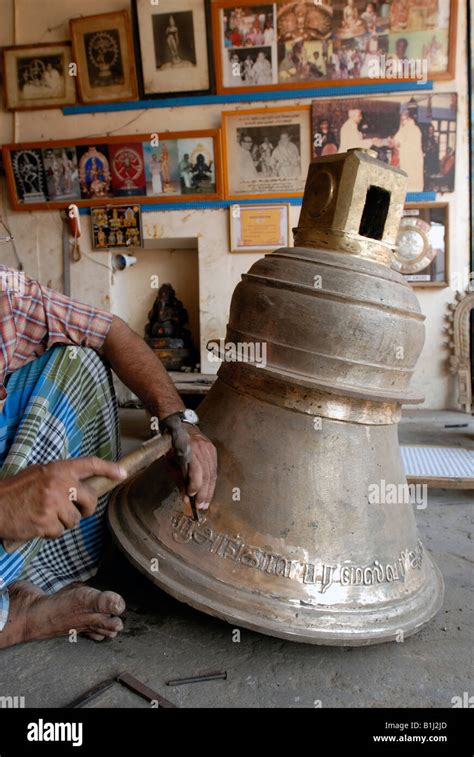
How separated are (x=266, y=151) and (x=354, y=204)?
335cm

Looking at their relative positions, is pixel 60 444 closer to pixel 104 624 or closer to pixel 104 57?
pixel 104 624

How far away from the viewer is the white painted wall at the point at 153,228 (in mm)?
4109

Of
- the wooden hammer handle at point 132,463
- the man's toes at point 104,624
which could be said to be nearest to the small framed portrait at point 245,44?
the wooden hammer handle at point 132,463

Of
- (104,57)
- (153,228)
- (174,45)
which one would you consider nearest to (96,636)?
(153,228)

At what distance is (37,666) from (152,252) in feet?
13.1

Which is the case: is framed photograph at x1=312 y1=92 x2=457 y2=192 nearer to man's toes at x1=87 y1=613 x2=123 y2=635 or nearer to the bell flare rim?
the bell flare rim

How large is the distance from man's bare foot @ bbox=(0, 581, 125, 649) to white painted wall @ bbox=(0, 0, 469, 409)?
3289mm

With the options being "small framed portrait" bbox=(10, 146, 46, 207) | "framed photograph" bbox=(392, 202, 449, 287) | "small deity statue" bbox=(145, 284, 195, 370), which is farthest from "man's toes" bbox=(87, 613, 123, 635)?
"small framed portrait" bbox=(10, 146, 46, 207)

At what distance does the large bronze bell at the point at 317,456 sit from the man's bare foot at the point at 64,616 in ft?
0.40

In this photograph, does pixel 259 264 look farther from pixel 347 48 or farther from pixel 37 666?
pixel 347 48

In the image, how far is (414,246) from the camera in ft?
13.6

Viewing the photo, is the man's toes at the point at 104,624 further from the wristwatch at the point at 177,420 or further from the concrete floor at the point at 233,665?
the wristwatch at the point at 177,420

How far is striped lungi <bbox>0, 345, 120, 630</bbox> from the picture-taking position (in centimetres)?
118
